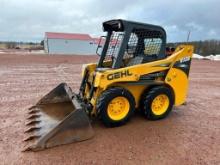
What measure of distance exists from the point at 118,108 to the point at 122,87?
1.25ft

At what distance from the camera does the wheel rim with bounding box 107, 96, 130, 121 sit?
13.4 feet

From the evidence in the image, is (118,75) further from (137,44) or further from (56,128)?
(56,128)

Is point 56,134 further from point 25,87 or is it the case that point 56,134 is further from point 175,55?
point 25,87

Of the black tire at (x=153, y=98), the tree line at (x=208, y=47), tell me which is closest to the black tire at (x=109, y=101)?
the black tire at (x=153, y=98)

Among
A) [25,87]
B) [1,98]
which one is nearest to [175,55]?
[1,98]

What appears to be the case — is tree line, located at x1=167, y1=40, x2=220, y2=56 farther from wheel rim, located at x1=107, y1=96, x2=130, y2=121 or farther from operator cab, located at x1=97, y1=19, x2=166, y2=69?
wheel rim, located at x1=107, y1=96, x2=130, y2=121

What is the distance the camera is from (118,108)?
13.7ft

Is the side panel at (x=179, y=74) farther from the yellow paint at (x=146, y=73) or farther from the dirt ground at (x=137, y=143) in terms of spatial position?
the dirt ground at (x=137, y=143)

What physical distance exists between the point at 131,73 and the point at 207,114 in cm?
235

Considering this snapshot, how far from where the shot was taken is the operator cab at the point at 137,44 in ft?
14.1

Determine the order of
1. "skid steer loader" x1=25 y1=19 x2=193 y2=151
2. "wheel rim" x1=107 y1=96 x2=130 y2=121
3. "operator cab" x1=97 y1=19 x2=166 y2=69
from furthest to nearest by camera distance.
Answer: "operator cab" x1=97 y1=19 x2=166 y2=69 < "wheel rim" x1=107 y1=96 x2=130 y2=121 < "skid steer loader" x1=25 y1=19 x2=193 y2=151

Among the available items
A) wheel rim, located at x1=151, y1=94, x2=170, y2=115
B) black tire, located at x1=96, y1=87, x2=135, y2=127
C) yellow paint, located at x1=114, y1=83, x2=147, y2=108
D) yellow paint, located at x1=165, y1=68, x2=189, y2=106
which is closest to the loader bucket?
black tire, located at x1=96, y1=87, x2=135, y2=127

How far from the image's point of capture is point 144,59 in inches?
178

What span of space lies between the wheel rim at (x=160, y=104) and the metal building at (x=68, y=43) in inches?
1486
